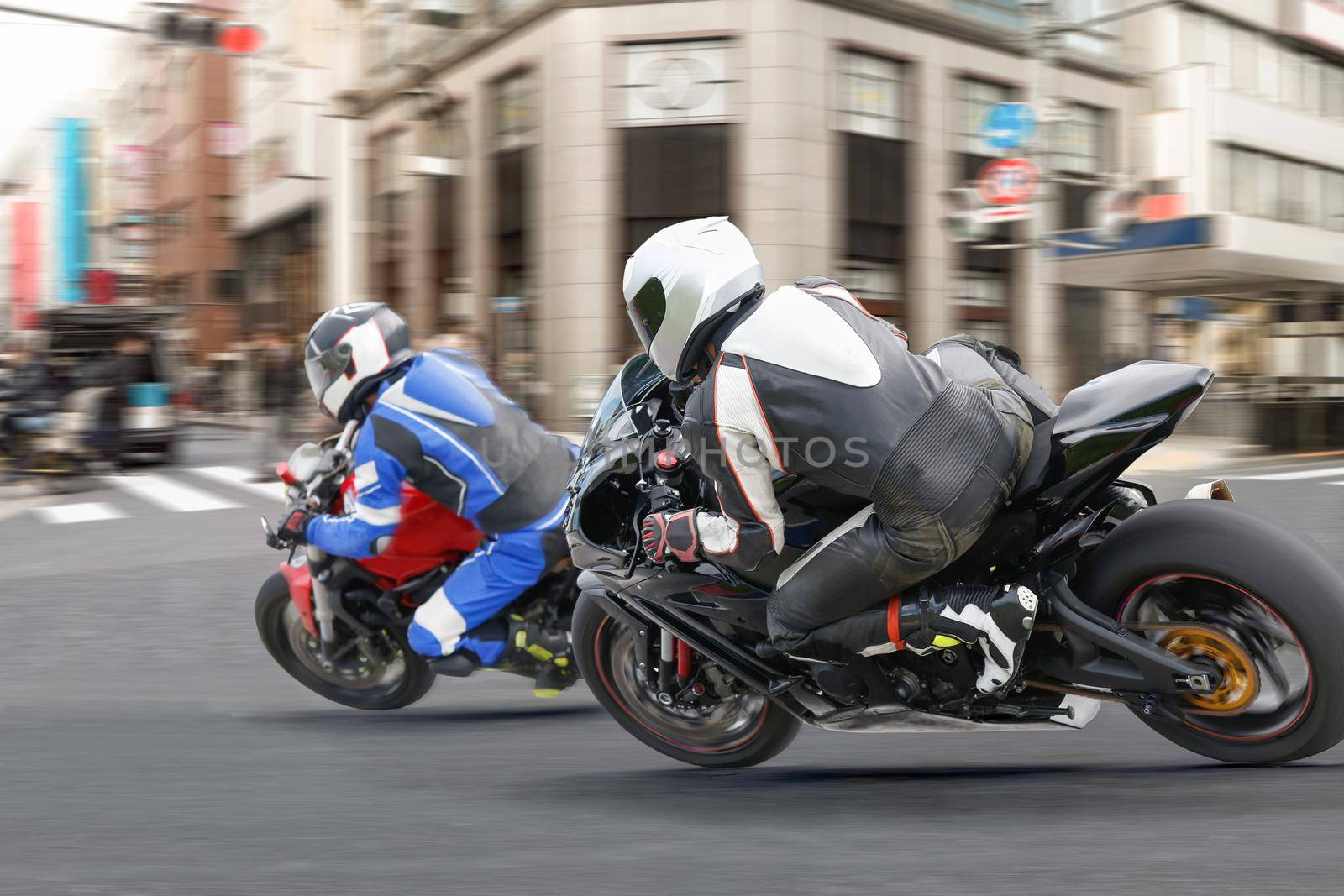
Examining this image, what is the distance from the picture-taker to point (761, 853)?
9.90 feet

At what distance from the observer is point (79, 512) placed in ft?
40.9

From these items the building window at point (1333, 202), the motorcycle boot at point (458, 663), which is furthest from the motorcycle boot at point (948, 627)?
the building window at point (1333, 202)

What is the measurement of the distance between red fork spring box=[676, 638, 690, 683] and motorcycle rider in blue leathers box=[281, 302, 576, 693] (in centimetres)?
87

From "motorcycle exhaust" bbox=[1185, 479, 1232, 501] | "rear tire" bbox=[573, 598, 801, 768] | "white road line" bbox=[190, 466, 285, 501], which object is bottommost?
"white road line" bbox=[190, 466, 285, 501]

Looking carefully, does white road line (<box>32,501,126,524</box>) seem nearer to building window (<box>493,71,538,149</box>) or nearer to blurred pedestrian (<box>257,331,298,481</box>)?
blurred pedestrian (<box>257,331,298,481</box>)

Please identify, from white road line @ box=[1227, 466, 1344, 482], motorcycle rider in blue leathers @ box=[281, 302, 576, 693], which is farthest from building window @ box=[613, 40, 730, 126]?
motorcycle rider in blue leathers @ box=[281, 302, 576, 693]

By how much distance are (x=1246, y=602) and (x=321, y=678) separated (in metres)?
3.53

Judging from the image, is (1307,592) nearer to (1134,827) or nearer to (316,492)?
(1134,827)

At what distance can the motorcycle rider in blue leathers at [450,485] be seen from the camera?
15.4ft

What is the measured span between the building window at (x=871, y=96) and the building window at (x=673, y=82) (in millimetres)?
2087

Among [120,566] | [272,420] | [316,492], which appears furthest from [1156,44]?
[316,492]

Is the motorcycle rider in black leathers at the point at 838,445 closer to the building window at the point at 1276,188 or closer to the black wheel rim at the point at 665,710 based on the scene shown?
the black wheel rim at the point at 665,710

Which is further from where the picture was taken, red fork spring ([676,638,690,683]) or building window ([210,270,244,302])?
building window ([210,270,244,302])

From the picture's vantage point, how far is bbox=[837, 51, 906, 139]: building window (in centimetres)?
2089
